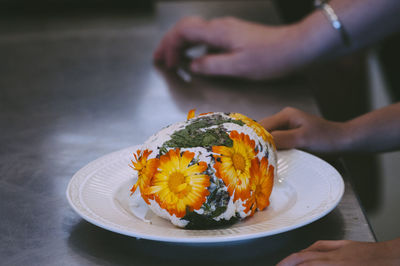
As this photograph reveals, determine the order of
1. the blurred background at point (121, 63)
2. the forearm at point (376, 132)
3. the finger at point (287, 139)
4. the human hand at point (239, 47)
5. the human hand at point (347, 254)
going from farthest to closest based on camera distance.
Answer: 1. the blurred background at point (121, 63)
2. the human hand at point (239, 47)
3. the forearm at point (376, 132)
4. the finger at point (287, 139)
5. the human hand at point (347, 254)

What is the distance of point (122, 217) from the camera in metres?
0.77

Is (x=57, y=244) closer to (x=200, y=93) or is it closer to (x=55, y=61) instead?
(x=200, y=93)

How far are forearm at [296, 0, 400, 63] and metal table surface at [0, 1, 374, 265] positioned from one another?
136mm

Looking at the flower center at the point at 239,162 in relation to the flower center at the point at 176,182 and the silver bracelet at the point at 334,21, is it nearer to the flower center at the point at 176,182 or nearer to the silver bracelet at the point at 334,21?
the flower center at the point at 176,182

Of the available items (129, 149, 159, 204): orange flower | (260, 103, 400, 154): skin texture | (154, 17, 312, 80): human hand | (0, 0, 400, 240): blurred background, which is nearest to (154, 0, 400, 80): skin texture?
(154, 17, 312, 80): human hand

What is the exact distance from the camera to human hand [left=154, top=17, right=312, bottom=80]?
59.4 inches

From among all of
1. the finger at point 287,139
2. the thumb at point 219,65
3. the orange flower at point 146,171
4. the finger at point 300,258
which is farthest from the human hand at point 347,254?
the thumb at point 219,65

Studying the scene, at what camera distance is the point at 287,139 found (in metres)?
1.01

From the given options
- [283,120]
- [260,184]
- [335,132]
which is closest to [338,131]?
[335,132]

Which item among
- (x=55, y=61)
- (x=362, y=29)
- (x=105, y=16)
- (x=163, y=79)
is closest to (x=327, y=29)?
(x=362, y=29)

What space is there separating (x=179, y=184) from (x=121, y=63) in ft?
3.57

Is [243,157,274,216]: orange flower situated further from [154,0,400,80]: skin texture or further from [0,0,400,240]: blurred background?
[154,0,400,80]: skin texture

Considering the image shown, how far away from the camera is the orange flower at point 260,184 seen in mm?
762

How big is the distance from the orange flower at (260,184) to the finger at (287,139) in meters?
0.20
